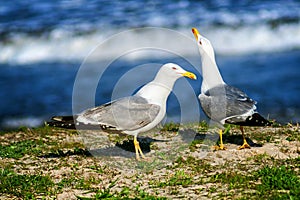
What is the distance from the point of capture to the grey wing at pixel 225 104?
674 centimetres

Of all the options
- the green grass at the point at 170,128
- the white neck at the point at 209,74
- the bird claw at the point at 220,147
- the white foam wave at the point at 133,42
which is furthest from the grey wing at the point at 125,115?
the white foam wave at the point at 133,42

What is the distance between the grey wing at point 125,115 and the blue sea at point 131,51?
282 cm

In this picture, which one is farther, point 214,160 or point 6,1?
point 6,1

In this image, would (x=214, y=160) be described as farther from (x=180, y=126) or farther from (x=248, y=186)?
(x=180, y=126)

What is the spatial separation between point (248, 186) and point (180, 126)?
3125 mm

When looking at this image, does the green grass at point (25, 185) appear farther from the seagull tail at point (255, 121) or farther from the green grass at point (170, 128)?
the green grass at point (170, 128)

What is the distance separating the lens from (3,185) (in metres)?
6.20

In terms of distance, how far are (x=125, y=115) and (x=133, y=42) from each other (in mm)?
13125

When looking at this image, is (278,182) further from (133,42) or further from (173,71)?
(133,42)

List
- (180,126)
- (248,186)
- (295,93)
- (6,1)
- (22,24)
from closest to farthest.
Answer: (248,186)
(180,126)
(295,93)
(22,24)
(6,1)

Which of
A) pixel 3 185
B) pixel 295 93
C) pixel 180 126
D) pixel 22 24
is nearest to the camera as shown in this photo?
pixel 3 185

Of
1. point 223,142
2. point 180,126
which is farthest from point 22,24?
point 223,142

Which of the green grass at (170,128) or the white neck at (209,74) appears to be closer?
the white neck at (209,74)

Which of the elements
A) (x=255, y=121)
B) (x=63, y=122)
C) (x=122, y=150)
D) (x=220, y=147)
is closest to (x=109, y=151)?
(x=122, y=150)
